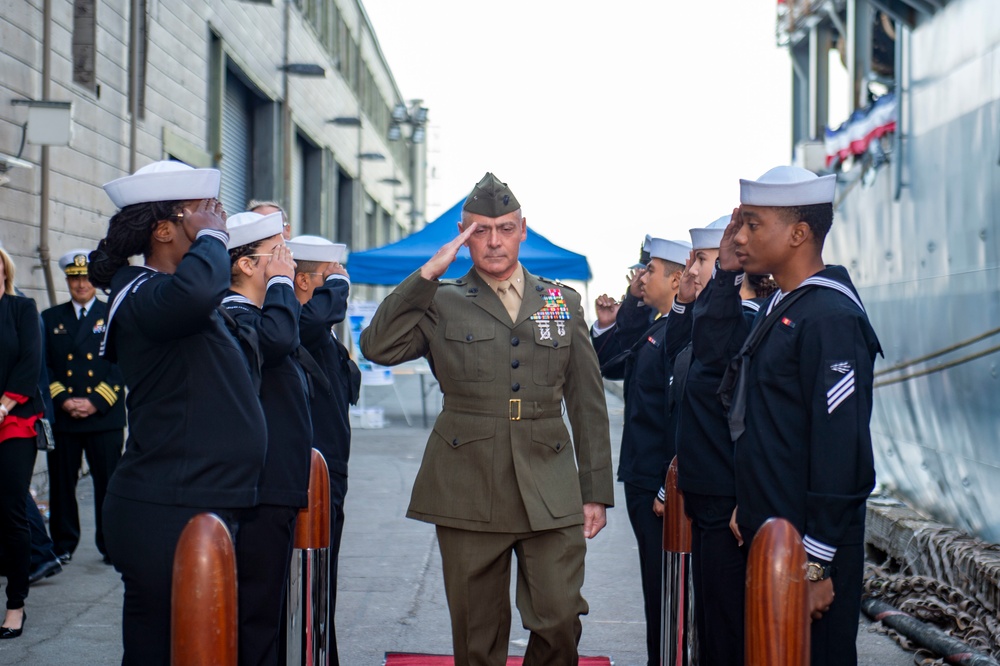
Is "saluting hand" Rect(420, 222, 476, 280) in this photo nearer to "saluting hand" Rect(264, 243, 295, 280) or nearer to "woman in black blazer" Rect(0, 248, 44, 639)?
"saluting hand" Rect(264, 243, 295, 280)

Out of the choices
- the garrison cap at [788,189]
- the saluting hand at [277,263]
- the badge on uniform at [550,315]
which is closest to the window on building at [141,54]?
the saluting hand at [277,263]

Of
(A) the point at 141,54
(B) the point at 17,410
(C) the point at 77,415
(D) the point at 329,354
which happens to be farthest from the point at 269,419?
(A) the point at 141,54

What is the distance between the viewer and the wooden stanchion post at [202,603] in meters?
2.20

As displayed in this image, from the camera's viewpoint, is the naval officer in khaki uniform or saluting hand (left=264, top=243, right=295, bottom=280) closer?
the naval officer in khaki uniform

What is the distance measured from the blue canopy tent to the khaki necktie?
10453 millimetres

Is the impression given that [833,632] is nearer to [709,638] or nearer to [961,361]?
[709,638]

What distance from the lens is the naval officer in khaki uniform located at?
407cm

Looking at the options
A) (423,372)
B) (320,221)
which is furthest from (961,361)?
(320,221)

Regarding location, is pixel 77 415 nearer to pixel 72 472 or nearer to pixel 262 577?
pixel 72 472

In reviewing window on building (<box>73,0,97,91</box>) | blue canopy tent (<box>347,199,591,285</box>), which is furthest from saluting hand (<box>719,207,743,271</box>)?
blue canopy tent (<box>347,199,591,285</box>)

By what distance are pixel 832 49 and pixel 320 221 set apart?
14.4 metres

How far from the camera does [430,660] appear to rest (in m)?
5.44

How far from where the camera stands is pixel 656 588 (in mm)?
4938


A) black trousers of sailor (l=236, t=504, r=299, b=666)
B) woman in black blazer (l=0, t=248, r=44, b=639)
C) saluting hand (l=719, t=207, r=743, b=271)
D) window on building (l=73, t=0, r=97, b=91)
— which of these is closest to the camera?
saluting hand (l=719, t=207, r=743, b=271)
